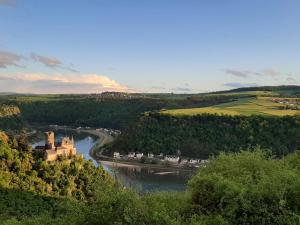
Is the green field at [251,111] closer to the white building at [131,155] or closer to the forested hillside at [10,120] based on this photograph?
the white building at [131,155]

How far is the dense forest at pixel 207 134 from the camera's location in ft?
368

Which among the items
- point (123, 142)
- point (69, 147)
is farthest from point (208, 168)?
point (123, 142)

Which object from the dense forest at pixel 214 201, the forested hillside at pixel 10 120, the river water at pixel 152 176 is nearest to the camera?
the dense forest at pixel 214 201

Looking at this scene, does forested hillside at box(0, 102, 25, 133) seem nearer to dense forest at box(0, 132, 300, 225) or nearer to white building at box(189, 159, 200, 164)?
white building at box(189, 159, 200, 164)

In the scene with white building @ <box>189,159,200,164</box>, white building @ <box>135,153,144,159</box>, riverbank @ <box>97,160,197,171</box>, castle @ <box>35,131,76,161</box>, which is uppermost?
castle @ <box>35,131,76,161</box>

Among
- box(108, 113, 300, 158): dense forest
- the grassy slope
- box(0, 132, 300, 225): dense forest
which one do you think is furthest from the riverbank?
box(0, 132, 300, 225): dense forest

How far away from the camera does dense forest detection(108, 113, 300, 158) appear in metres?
112

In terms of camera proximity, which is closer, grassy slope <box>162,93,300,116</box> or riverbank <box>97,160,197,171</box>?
riverbank <box>97,160,197,171</box>

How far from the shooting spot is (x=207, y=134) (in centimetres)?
11950

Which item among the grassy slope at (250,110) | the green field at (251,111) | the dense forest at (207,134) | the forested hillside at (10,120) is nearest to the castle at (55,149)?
the dense forest at (207,134)

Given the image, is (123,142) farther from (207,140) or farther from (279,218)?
(279,218)

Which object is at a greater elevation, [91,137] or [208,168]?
[208,168]

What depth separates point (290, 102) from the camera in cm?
15388

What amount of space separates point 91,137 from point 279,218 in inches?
5761
